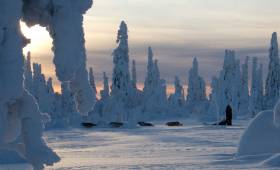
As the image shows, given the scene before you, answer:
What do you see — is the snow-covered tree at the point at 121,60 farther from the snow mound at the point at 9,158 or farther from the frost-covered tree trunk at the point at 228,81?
the snow mound at the point at 9,158

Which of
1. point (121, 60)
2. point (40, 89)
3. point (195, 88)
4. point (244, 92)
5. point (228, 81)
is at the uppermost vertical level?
point (121, 60)

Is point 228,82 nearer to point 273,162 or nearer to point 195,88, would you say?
point 195,88

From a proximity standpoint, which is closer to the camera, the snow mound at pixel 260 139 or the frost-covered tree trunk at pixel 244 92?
the snow mound at pixel 260 139

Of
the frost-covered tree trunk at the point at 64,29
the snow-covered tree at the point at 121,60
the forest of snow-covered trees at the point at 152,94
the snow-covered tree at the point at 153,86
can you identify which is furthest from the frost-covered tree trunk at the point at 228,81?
the frost-covered tree trunk at the point at 64,29

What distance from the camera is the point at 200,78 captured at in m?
114

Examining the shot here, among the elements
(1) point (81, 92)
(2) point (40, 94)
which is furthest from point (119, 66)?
(1) point (81, 92)

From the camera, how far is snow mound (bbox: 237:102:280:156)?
14602mm

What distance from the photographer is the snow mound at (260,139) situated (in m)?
14.6

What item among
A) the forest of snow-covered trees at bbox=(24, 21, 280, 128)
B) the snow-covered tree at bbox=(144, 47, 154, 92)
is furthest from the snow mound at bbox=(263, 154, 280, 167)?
the snow-covered tree at bbox=(144, 47, 154, 92)

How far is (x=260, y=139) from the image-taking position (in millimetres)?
14766

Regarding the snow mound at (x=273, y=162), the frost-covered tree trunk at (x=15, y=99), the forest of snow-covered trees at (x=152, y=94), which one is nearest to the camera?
the frost-covered tree trunk at (x=15, y=99)

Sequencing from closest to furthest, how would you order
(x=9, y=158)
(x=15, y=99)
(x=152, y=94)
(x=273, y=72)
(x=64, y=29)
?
1. (x=15, y=99)
2. (x=64, y=29)
3. (x=9, y=158)
4. (x=273, y=72)
5. (x=152, y=94)

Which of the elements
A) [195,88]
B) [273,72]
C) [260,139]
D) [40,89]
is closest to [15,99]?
[260,139]

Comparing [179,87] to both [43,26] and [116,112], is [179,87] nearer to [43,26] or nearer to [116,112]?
[116,112]
